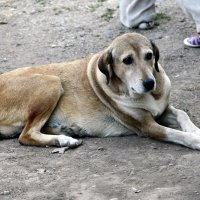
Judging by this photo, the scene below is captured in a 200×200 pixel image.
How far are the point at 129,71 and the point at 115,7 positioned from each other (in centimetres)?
450

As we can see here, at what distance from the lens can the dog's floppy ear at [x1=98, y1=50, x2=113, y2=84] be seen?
240 inches

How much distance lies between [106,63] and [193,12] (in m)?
2.60

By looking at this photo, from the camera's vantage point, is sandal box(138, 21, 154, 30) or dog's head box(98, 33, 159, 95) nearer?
dog's head box(98, 33, 159, 95)

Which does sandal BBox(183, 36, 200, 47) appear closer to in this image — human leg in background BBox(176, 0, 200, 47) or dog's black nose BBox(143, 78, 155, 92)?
human leg in background BBox(176, 0, 200, 47)

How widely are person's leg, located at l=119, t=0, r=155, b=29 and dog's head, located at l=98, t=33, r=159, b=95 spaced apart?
3332 millimetres

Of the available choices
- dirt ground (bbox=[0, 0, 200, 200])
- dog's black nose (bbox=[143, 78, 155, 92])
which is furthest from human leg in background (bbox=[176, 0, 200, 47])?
dog's black nose (bbox=[143, 78, 155, 92])

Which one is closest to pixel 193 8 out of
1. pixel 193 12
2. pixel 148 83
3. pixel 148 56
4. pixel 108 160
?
pixel 193 12

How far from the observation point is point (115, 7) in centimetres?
1033

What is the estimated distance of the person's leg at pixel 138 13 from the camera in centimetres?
944

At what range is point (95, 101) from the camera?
249 inches

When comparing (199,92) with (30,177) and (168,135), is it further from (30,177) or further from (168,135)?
(30,177)

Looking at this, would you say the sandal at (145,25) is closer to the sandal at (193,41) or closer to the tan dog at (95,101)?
the sandal at (193,41)

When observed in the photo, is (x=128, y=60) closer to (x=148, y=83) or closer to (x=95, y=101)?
(x=148, y=83)

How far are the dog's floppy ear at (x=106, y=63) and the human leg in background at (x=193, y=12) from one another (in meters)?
2.46
